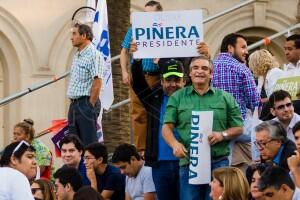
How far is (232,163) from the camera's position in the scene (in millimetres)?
12766

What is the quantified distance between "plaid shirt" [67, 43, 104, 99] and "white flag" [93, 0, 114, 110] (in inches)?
22.9

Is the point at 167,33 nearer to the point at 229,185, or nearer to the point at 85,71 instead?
the point at 85,71

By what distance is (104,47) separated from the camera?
16.0 metres

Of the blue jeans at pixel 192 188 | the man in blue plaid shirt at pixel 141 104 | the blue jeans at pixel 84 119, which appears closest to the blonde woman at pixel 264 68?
the man in blue plaid shirt at pixel 141 104

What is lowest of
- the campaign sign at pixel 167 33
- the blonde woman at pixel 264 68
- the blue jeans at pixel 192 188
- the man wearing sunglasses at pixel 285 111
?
the blue jeans at pixel 192 188

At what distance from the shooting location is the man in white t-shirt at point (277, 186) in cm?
1048

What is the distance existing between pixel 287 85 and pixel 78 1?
9406mm

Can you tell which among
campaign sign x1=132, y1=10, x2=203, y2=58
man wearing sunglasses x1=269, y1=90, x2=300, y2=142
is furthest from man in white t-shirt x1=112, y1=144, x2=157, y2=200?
man wearing sunglasses x1=269, y1=90, x2=300, y2=142

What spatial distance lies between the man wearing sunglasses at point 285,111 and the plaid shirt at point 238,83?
49cm

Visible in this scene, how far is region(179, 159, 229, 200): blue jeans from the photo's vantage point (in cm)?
1220

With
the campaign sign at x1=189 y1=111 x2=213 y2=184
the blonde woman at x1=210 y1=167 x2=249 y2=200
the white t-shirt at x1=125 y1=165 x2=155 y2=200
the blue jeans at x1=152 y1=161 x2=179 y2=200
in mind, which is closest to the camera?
the blonde woman at x1=210 y1=167 x2=249 y2=200

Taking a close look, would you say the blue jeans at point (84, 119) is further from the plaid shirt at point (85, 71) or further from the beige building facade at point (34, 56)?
the beige building facade at point (34, 56)

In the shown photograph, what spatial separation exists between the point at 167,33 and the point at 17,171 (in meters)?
3.20

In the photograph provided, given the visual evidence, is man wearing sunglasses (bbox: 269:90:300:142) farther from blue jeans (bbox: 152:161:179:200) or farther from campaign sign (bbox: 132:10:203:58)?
blue jeans (bbox: 152:161:179:200)
